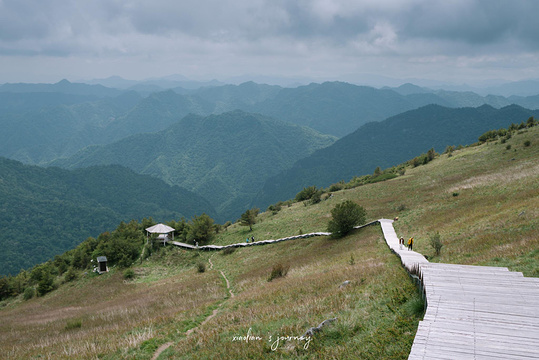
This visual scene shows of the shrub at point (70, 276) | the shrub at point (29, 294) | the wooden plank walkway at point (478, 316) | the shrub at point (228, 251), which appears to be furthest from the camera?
the shrub at point (70, 276)

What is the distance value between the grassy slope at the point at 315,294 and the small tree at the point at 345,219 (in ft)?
4.46

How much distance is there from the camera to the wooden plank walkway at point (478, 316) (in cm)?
532

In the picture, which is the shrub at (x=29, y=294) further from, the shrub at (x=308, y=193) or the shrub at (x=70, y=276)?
the shrub at (x=308, y=193)

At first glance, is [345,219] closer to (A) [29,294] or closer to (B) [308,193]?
(B) [308,193]

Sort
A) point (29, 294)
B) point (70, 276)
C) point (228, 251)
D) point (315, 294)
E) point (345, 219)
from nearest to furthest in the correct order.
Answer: point (315, 294)
point (345, 219)
point (228, 251)
point (29, 294)
point (70, 276)

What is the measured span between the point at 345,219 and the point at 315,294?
1750cm

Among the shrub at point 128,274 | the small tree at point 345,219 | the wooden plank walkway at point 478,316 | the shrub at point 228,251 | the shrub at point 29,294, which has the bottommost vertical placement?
the shrub at point 29,294

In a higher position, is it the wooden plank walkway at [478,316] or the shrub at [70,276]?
the wooden plank walkway at [478,316]

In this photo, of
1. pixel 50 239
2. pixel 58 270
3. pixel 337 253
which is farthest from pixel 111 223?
pixel 337 253

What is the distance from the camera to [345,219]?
29516 mm

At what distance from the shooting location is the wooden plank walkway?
17.5 feet

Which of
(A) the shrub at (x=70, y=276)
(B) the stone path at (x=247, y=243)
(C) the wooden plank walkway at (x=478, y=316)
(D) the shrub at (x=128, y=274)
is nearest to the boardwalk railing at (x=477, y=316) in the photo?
(C) the wooden plank walkway at (x=478, y=316)

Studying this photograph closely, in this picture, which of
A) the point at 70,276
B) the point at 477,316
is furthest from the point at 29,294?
the point at 477,316

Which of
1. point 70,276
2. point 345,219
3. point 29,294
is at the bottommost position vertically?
point 29,294
